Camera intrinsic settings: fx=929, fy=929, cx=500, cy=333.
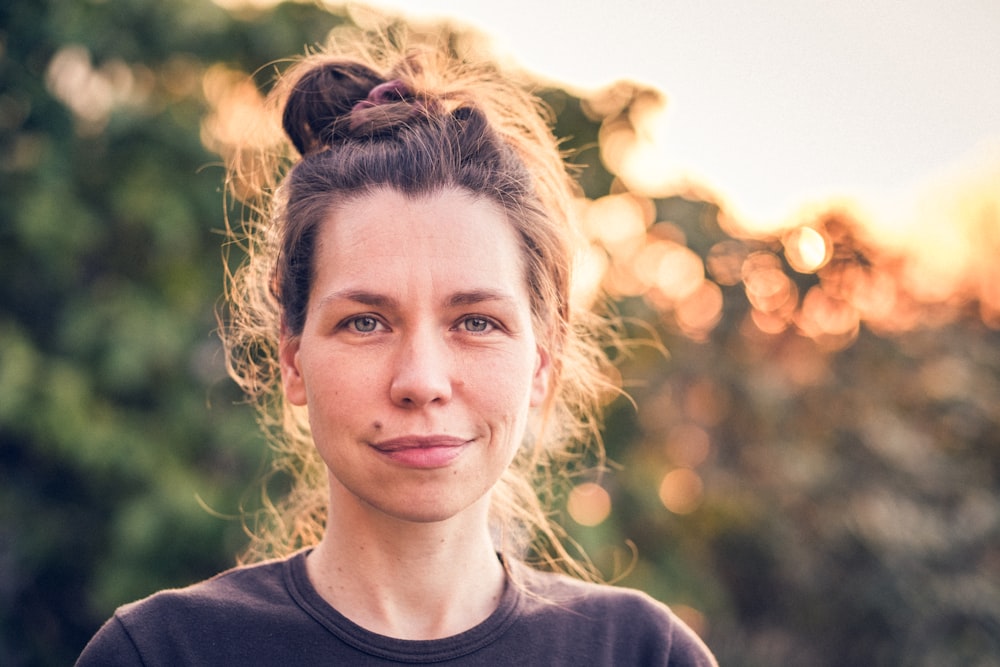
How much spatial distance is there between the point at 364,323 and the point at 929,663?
12.4 ft

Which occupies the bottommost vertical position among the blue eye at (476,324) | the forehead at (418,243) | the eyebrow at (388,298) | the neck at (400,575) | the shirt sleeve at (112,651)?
the shirt sleeve at (112,651)

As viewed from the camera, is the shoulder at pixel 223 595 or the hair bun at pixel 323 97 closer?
the shoulder at pixel 223 595

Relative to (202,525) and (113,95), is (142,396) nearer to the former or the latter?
(202,525)

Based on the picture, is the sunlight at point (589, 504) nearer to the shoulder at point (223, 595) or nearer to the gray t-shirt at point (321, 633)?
the gray t-shirt at point (321, 633)

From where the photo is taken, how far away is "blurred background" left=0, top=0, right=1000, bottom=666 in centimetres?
296

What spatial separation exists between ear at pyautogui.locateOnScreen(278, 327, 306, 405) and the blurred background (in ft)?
2.37

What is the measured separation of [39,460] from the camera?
3014 mm

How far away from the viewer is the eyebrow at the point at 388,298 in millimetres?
1449

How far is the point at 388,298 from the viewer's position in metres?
1.45

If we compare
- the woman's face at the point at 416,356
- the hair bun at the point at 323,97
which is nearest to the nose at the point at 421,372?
the woman's face at the point at 416,356

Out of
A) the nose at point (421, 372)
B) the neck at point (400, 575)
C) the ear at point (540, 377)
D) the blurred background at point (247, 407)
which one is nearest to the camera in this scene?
the nose at point (421, 372)

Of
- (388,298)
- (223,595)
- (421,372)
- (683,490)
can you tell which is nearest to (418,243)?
(388,298)

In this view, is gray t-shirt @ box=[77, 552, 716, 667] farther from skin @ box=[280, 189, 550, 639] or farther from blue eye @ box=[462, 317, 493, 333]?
blue eye @ box=[462, 317, 493, 333]

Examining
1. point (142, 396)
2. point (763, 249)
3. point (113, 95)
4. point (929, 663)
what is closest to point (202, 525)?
point (142, 396)
